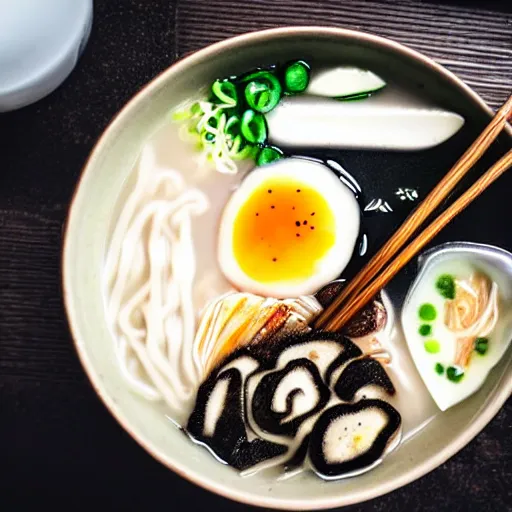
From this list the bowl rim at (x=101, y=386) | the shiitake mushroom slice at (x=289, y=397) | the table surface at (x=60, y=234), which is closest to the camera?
the bowl rim at (x=101, y=386)

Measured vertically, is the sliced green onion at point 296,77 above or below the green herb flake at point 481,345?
above

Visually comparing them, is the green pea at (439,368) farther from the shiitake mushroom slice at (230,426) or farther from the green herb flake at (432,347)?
the shiitake mushroom slice at (230,426)

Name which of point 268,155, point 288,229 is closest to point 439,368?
point 288,229

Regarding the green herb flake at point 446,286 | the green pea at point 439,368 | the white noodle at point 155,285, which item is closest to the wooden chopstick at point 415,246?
the green herb flake at point 446,286

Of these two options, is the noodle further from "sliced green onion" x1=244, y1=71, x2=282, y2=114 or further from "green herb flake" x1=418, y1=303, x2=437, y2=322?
"sliced green onion" x1=244, y1=71, x2=282, y2=114

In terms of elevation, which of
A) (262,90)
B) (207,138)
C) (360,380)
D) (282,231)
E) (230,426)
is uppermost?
(262,90)

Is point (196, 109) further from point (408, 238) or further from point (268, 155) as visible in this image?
point (408, 238)
